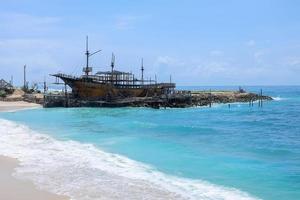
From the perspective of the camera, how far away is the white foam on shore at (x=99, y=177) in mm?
14680

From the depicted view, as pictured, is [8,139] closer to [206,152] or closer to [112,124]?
[206,152]

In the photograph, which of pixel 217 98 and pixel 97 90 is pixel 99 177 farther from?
pixel 217 98

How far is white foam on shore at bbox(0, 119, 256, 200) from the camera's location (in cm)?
1468

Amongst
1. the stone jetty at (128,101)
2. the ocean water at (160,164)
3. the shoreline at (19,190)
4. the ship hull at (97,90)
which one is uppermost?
the ship hull at (97,90)

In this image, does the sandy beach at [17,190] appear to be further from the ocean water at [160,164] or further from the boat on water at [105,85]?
the boat on water at [105,85]

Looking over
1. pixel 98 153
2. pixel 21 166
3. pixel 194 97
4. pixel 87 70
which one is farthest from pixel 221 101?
pixel 21 166

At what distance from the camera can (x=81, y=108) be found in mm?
67000

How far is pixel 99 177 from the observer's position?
1719 centimetres

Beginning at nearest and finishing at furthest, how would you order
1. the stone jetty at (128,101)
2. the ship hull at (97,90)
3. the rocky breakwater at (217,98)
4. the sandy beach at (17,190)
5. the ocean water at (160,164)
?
the sandy beach at (17,190) < the ocean water at (160,164) < the ship hull at (97,90) < the stone jetty at (128,101) < the rocky breakwater at (217,98)

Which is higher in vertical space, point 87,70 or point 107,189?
point 87,70

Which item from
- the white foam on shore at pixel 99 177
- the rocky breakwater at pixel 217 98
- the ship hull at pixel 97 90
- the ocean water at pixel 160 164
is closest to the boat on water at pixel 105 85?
the ship hull at pixel 97 90

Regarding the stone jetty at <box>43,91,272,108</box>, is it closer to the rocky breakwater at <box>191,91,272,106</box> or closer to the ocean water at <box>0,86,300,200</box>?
the rocky breakwater at <box>191,91,272,106</box>

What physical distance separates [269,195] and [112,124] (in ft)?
97.2

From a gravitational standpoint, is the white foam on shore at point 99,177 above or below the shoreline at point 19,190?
below
